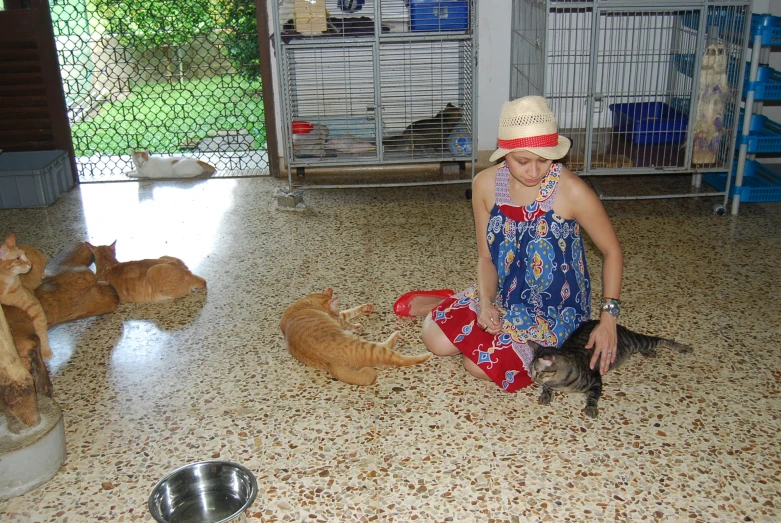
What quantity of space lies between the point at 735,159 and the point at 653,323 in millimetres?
1969

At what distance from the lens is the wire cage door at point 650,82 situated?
12.8ft

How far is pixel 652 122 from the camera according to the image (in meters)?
4.19

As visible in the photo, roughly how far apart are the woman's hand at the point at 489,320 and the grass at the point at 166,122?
349 centimetres

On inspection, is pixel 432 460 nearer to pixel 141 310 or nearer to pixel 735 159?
pixel 141 310

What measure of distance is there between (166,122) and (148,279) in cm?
327

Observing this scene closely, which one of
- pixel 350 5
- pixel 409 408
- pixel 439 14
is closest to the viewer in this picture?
pixel 409 408

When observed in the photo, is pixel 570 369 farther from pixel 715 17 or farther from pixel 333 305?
pixel 715 17

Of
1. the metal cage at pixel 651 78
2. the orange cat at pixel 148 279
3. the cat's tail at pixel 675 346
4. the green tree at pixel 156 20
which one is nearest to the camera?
the cat's tail at pixel 675 346

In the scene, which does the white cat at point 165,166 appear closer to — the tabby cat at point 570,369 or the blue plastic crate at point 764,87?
the tabby cat at point 570,369

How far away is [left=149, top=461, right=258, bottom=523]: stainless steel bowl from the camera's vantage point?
1.97m

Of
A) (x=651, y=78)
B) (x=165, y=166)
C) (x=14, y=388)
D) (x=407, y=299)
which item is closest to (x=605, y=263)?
(x=407, y=299)

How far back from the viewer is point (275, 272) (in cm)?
351

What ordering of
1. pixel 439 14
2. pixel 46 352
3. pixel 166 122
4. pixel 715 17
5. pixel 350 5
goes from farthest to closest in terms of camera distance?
pixel 166 122
pixel 350 5
pixel 439 14
pixel 715 17
pixel 46 352

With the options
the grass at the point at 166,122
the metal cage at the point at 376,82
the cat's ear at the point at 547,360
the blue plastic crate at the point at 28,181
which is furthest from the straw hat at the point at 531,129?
the grass at the point at 166,122
